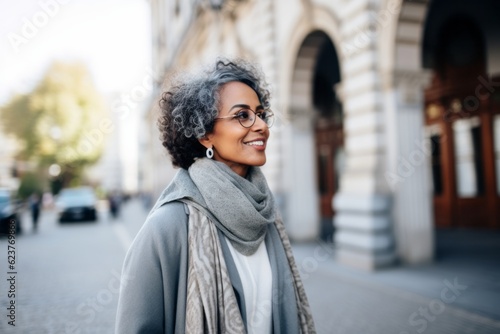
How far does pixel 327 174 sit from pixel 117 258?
897 cm

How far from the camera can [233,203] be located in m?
1.52

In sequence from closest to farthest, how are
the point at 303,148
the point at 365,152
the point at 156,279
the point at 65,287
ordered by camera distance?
the point at 156,279, the point at 65,287, the point at 365,152, the point at 303,148

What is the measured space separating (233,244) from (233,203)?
0.17 meters

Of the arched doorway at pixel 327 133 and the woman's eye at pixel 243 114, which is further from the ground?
the arched doorway at pixel 327 133

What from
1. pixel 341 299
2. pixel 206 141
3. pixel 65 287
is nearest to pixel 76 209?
pixel 65 287

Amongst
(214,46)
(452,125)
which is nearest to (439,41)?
(452,125)

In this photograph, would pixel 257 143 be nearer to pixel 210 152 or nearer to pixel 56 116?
pixel 210 152

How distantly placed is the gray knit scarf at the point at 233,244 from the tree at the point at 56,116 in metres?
32.4

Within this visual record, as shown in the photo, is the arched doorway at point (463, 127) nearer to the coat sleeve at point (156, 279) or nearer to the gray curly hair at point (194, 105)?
the gray curly hair at point (194, 105)

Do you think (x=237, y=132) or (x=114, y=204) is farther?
(x=114, y=204)

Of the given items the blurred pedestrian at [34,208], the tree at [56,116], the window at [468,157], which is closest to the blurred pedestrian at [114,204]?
the blurred pedestrian at [34,208]

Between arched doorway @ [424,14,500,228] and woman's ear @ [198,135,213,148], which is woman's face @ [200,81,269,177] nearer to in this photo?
woman's ear @ [198,135,213,148]

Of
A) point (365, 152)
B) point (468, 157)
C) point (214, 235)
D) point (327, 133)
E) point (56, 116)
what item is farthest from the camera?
point (56, 116)

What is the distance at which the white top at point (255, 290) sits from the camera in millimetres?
1555
